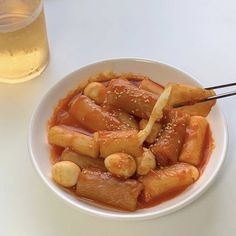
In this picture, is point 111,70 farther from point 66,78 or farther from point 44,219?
point 44,219

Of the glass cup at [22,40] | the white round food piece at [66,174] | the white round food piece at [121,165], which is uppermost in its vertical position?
the glass cup at [22,40]

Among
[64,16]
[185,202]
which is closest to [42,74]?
[64,16]

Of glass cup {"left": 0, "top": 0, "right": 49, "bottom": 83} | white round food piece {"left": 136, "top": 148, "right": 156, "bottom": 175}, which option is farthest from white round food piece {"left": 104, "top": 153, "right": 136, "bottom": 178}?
glass cup {"left": 0, "top": 0, "right": 49, "bottom": 83}

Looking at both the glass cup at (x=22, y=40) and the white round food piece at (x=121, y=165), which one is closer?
the white round food piece at (x=121, y=165)

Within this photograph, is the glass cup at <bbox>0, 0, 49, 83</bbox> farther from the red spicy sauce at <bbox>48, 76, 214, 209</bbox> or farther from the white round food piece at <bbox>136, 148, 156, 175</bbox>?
the white round food piece at <bbox>136, 148, 156, 175</bbox>

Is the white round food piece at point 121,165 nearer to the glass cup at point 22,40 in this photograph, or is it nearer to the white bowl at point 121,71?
the white bowl at point 121,71

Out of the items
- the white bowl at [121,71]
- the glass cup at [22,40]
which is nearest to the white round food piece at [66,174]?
the white bowl at [121,71]
